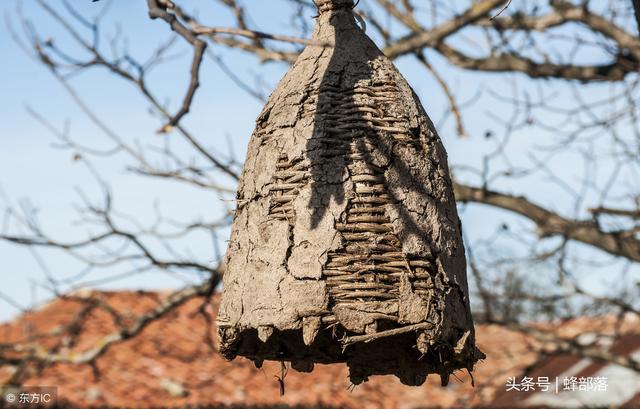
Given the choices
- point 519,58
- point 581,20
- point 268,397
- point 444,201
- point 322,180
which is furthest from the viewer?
point 268,397

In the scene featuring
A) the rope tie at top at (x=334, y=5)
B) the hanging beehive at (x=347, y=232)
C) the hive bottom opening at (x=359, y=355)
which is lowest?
the hive bottom opening at (x=359, y=355)

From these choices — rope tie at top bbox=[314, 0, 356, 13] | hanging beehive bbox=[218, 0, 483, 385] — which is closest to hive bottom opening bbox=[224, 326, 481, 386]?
hanging beehive bbox=[218, 0, 483, 385]

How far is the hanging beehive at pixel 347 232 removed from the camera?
2.25m

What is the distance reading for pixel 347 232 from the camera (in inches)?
90.0

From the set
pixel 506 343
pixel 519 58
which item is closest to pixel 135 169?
pixel 519 58

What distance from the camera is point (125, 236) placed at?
5.64 meters

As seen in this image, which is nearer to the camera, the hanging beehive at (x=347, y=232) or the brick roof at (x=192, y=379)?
the hanging beehive at (x=347, y=232)

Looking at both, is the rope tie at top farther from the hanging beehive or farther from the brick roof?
the brick roof

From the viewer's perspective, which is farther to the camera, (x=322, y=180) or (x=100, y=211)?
(x=100, y=211)

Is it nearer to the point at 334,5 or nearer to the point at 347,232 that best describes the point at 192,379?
the point at 334,5

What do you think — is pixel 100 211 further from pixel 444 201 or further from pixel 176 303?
pixel 444 201

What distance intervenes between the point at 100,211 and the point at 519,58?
126 inches

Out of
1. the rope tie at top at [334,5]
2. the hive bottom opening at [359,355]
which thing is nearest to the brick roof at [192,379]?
the hive bottom opening at [359,355]

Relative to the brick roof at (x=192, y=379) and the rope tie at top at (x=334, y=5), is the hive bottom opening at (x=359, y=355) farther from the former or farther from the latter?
the brick roof at (x=192, y=379)
